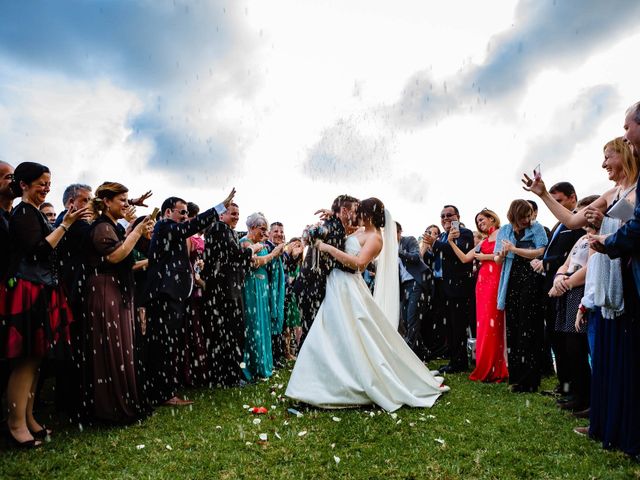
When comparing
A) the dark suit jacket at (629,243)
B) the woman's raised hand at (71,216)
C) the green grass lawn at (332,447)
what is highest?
the woman's raised hand at (71,216)

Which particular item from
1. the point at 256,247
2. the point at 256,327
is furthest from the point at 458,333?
the point at 256,247

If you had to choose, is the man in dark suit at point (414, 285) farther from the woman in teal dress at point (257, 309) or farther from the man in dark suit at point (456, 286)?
the woman in teal dress at point (257, 309)

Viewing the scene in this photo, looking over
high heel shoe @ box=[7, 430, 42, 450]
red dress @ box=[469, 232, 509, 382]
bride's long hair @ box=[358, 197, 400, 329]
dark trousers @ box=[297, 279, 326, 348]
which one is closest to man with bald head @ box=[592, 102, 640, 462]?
bride's long hair @ box=[358, 197, 400, 329]

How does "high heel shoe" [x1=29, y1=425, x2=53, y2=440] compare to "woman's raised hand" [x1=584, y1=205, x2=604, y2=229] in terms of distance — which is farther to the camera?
"high heel shoe" [x1=29, y1=425, x2=53, y2=440]

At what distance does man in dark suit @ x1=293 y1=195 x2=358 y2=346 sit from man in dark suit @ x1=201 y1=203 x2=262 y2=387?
1.42 m

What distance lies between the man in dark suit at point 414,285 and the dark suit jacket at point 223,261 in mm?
4465

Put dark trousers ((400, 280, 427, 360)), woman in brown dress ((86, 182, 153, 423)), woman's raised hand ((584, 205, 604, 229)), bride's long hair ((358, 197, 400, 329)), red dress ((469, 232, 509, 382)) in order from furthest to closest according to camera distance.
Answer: dark trousers ((400, 280, 427, 360)) → red dress ((469, 232, 509, 382)) → bride's long hair ((358, 197, 400, 329)) → woman in brown dress ((86, 182, 153, 423)) → woman's raised hand ((584, 205, 604, 229))

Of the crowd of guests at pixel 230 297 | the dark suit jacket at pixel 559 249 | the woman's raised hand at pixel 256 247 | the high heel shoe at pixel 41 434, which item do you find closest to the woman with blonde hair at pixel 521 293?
the crowd of guests at pixel 230 297

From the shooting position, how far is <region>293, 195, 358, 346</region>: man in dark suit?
20.3 feet

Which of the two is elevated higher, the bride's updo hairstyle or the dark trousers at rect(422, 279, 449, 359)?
the bride's updo hairstyle

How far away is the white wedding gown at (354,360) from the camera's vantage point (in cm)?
546

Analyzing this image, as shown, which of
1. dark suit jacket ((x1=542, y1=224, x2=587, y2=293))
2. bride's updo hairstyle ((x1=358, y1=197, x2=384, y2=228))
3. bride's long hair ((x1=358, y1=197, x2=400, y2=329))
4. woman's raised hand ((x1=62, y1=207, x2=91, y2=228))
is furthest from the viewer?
bride's long hair ((x1=358, y1=197, x2=400, y2=329))

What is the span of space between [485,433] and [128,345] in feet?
13.4

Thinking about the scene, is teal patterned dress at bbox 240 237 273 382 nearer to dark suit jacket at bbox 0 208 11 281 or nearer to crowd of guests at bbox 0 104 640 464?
crowd of guests at bbox 0 104 640 464
